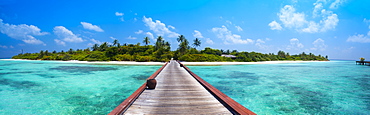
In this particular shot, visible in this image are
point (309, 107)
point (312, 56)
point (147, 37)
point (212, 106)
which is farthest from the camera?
point (312, 56)

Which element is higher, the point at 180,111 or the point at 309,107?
the point at 180,111

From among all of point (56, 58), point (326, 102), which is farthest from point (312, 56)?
point (56, 58)

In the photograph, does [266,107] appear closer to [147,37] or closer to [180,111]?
[180,111]

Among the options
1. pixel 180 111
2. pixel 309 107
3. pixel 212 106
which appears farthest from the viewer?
pixel 309 107

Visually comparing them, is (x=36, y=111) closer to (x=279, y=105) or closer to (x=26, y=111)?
(x=26, y=111)

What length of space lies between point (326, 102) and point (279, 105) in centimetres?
290

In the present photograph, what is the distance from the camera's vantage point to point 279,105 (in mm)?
7590

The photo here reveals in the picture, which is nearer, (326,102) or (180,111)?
(180,111)

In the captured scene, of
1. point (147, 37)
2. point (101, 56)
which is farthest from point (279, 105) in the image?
point (147, 37)

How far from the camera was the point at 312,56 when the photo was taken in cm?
8894

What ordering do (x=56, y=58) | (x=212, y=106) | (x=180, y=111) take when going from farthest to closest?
(x=56, y=58) < (x=212, y=106) < (x=180, y=111)

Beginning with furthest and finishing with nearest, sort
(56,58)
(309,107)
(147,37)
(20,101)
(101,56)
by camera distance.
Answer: (147,37) < (56,58) < (101,56) < (20,101) < (309,107)

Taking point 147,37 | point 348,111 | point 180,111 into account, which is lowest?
point 348,111

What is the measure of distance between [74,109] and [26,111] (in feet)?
6.65
